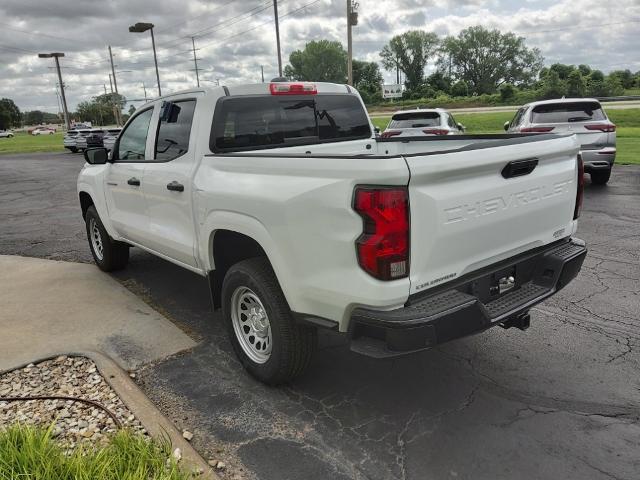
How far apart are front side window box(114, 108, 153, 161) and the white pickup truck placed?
121 millimetres

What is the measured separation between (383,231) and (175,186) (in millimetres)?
2086

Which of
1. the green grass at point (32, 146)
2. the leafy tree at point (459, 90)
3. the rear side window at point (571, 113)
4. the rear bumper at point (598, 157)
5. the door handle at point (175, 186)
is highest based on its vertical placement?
the leafy tree at point (459, 90)

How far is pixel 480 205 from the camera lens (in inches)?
111

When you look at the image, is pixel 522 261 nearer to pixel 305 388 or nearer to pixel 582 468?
pixel 582 468

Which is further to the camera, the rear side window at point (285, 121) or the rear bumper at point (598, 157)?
the rear bumper at point (598, 157)

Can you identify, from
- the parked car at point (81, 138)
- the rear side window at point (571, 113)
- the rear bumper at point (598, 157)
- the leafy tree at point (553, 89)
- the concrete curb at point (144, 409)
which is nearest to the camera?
the concrete curb at point (144, 409)

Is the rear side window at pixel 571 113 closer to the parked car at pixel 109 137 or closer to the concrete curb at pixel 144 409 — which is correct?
the concrete curb at pixel 144 409

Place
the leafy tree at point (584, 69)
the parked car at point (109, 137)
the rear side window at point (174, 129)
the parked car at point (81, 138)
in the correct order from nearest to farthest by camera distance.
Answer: the rear side window at point (174, 129), the parked car at point (109, 137), the parked car at point (81, 138), the leafy tree at point (584, 69)

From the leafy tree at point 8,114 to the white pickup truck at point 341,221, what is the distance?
130 metres

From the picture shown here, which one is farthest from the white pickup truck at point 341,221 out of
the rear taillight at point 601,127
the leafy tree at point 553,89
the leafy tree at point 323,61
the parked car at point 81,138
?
the leafy tree at point 323,61

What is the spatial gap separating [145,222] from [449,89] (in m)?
87.7

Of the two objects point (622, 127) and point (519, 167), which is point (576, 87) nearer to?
point (622, 127)

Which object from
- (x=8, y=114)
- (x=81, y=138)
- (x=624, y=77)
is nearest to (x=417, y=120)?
(x=81, y=138)

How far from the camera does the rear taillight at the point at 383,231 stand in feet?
8.19
